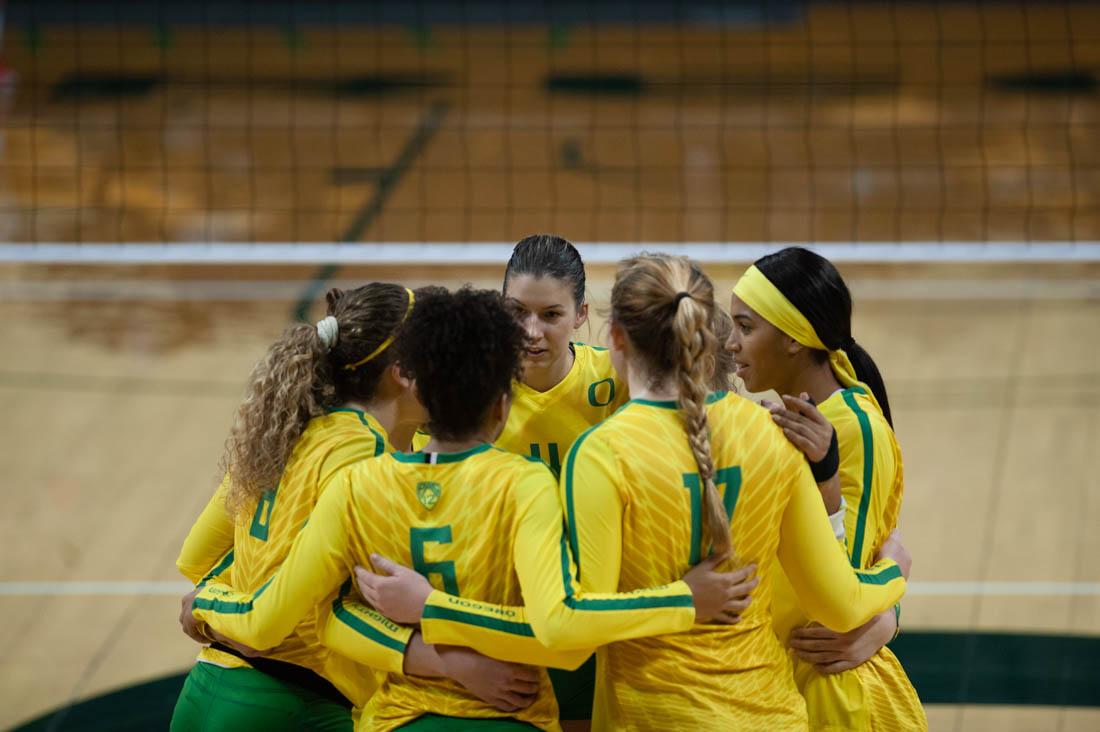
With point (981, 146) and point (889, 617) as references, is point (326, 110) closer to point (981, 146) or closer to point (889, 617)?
point (981, 146)

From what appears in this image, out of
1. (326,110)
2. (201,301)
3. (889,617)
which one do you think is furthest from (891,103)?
(889,617)

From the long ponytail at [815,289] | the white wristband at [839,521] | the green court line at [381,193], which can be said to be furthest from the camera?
the green court line at [381,193]

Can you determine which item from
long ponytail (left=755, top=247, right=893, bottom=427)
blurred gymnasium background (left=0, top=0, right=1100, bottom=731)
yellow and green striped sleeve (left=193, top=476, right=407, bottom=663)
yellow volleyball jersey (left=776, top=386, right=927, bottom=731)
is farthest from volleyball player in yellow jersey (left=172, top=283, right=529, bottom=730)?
blurred gymnasium background (left=0, top=0, right=1100, bottom=731)

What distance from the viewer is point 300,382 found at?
3.15 meters

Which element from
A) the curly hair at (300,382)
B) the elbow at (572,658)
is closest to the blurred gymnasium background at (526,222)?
the curly hair at (300,382)

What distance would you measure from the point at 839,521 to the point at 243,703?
1.54m

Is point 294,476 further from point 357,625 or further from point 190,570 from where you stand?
point 190,570

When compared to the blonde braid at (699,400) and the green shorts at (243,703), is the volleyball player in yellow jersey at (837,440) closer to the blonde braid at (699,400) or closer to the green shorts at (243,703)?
the blonde braid at (699,400)

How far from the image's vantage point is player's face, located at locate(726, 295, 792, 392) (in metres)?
3.25

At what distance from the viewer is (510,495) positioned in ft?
8.71

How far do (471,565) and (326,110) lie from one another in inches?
513

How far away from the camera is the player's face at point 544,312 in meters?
3.61

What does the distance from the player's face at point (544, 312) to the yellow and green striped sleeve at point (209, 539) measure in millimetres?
924

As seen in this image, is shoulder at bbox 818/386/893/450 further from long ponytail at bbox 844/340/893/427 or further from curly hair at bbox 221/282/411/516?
curly hair at bbox 221/282/411/516
